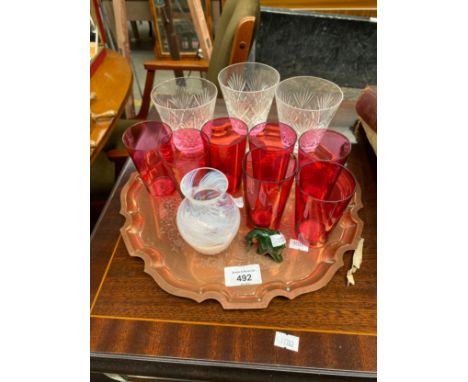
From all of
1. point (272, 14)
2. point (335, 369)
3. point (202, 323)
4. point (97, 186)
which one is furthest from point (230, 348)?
point (272, 14)

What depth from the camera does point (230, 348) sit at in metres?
0.59

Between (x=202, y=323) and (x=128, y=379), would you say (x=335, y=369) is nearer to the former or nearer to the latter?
(x=202, y=323)

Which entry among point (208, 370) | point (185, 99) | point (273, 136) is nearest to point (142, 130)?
point (185, 99)

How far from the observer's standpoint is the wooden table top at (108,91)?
1.04 m

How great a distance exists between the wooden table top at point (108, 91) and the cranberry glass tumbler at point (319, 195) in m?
0.62

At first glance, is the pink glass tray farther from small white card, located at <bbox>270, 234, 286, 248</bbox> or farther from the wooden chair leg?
the wooden chair leg

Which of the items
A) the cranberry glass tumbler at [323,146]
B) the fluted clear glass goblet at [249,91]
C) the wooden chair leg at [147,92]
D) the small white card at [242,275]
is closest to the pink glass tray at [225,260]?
the small white card at [242,275]

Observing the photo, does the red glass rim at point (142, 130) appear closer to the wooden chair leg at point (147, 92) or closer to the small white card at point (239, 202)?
the small white card at point (239, 202)

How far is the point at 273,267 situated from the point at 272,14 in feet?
4.68

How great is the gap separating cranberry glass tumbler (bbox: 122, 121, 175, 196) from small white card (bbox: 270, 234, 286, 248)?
29cm

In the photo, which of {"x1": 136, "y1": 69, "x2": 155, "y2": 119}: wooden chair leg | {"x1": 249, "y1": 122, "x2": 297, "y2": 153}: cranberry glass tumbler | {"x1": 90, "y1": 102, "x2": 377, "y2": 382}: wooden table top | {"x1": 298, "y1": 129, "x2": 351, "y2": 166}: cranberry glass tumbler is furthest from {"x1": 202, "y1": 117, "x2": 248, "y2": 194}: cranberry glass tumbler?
{"x1": 136, "y1": 69, "x2": 155, "y2": 119}: wooden chair leg

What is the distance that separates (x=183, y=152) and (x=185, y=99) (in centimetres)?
22

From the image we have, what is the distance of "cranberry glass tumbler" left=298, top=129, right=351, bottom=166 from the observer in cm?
75

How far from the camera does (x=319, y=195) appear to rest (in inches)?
29.0
